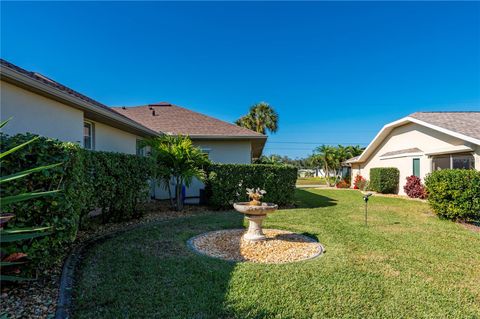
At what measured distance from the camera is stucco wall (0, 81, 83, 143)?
5.62m

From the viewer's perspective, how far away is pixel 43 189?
361 cm

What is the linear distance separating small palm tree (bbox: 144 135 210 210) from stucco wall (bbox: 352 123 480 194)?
12.3 m

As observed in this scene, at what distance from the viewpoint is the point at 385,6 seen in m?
11.2

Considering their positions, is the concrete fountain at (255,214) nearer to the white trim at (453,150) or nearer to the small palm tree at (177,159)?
the small palm tree at (177,159)

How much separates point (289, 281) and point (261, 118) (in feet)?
104

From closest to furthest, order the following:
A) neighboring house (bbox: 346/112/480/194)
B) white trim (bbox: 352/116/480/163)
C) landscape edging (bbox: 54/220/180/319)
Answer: landscape edging (bbox: 54/220/180/319) → white trim (bbox: 352/116/480/163) → neighboring house (bbox: 346/112/480/194)

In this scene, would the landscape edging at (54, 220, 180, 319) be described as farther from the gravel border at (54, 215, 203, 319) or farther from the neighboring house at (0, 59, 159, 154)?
the neighboring house at (0, 59, 159, 154)

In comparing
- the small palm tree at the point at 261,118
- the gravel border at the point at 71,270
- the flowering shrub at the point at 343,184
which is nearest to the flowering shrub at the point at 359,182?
the flowering shrub at the point at 343,184

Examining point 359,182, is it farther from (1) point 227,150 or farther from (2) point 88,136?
(2) point 88,136

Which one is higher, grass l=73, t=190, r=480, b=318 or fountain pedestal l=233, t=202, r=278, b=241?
fountain pedestal l=233, t=202, r=278, b=241

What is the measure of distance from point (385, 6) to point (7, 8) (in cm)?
1306

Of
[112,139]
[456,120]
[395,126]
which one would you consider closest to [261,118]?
[395,126]

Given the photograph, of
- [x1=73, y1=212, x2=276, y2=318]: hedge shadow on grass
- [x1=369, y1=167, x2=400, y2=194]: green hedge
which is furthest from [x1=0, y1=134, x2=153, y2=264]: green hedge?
[x1=369, y1=167, x2=400, y2=194]: green hedge

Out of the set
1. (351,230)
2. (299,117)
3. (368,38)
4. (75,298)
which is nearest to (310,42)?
(368,38)
